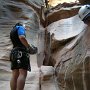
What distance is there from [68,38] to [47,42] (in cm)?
306

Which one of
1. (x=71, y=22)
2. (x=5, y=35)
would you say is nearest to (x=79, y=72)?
(x=71, y=22)

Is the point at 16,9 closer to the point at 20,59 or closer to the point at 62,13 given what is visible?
the point at 62,13

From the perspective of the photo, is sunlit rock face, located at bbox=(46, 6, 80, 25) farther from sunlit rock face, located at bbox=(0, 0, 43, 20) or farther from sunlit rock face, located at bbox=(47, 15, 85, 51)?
→ sunlit rock face, located at bbox=(47, 15, 85, 51)

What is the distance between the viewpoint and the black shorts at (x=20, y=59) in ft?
18.5

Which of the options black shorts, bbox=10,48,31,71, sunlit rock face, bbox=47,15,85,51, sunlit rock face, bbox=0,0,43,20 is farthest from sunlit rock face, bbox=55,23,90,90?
sunlit rock face, bbox=0,0,43,20

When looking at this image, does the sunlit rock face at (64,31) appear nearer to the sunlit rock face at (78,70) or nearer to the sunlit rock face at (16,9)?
the sunlit rock face at (78,70)

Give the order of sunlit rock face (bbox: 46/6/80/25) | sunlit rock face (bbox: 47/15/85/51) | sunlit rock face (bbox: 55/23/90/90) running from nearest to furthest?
sunlit rock face (bbox: 55/23/90/90) < sunlit rock face (bbox: 47/15/85/51) < sunlit rock face (bbox: 46/6/80/25)

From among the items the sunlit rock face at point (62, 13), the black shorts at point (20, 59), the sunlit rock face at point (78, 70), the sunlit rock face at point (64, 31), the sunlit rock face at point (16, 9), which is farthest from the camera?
the sunlit rock face at point (16, 9)

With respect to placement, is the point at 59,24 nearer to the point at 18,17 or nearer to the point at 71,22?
the point at 71,22

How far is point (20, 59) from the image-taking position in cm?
566

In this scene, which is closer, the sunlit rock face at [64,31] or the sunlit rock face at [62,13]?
the sunlit rock face at [64,31]

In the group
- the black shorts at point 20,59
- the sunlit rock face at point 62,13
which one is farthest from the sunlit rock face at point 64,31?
the black shorts at point 20,59

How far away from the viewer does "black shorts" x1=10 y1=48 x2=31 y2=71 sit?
5.65m

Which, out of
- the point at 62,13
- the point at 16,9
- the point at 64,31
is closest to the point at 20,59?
the point at 64,31
